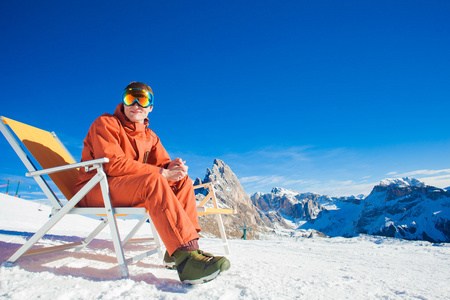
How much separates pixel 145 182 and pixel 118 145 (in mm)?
577

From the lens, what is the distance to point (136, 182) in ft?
7.45

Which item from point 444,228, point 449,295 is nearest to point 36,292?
point 449,295

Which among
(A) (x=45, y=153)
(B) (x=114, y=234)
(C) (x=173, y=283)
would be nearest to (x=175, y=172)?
(B) (x=114, y=234)

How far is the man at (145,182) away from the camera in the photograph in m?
2.09

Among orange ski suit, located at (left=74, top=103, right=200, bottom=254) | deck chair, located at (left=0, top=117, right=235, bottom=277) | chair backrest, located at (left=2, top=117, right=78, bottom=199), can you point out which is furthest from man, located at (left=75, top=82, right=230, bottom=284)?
chair backrest, located at (left=2, top=117, right=78, bottom=199)

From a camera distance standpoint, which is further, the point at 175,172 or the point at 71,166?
the point at 175,172

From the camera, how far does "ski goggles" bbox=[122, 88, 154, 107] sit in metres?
2.94

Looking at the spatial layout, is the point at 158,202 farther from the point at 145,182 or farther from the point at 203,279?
the point at 203,279

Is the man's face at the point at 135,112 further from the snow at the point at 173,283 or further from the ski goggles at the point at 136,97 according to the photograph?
the snow at the point at 173,283

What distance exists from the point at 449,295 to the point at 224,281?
2135mm

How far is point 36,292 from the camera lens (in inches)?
69.6

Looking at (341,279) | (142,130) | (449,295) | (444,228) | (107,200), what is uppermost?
(142,130)

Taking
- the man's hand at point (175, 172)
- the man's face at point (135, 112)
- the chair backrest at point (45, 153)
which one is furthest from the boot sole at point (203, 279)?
the man's face at point (135, 112)

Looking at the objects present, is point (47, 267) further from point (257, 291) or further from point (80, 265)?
point (257, 291)
